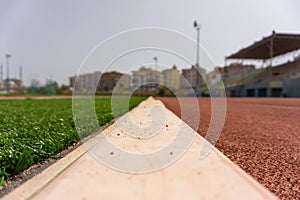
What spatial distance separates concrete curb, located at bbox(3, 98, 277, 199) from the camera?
9.07ft

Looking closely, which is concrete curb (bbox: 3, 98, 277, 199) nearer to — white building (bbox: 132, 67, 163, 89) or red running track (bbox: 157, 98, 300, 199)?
red running track (bbox: 157, 98, 300, 199)

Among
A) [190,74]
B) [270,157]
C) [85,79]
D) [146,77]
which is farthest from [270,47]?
[270,157]

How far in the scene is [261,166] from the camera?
3.94 metres

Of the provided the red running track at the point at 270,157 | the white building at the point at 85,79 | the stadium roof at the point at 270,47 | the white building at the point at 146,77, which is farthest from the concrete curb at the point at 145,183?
the stadium roof at the point at 270,47

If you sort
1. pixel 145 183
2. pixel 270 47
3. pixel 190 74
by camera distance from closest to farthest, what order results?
pixel 145 183 < pixel 190 74 < pixel 270 47

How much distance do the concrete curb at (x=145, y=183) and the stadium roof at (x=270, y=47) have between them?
1862 inches

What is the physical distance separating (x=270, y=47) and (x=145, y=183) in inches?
2005

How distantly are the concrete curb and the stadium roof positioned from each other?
4731cm

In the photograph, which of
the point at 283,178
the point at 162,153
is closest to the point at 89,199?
the point at 162,153

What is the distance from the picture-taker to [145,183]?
308 cm

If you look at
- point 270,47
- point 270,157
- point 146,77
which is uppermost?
point 270,47

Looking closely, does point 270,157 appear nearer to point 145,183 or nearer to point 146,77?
point 145,183

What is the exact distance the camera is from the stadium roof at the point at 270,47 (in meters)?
45.9

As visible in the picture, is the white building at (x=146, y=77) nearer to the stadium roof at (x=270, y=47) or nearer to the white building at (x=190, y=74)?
the white building at (x=190, y=74)
